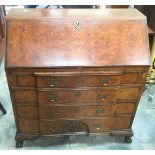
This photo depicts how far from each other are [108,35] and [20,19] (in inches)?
27.4

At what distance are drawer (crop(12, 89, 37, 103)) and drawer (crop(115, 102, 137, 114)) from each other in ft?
2.52

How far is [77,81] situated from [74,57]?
0.69 feet

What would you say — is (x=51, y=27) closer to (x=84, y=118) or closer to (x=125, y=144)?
(x=84, y=118)

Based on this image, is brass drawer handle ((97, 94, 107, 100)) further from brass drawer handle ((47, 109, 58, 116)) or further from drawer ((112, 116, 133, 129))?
brass drawer handle ((47, 109, 58, 116))

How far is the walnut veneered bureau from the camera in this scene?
5.25 feet

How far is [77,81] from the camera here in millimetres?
1702

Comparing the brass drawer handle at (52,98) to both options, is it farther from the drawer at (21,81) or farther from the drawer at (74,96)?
the drawer at (21,81)

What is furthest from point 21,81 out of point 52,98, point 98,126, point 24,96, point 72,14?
point 98,126

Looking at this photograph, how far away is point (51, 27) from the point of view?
5.31ft

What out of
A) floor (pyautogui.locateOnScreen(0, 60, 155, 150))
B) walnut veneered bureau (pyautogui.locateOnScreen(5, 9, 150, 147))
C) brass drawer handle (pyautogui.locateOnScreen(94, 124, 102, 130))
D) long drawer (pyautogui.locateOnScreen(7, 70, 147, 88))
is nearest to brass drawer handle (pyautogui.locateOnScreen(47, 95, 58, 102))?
walnut veneered bureau (pyautogui.locateOnScreen(5, 9, 150, 147))

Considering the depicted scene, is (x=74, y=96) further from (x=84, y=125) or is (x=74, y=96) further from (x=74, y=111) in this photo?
(x=84, y=125)

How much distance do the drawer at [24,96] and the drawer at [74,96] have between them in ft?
0.19

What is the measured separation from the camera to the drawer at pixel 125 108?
75.7 inches

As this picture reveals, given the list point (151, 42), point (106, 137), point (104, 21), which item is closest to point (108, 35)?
point (104, 21)
